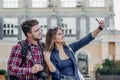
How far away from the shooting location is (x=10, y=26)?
3425 cm

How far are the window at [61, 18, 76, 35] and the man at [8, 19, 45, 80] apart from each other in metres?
30.5

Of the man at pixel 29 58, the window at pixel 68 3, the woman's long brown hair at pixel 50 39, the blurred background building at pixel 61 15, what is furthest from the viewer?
the window at pixel 68 3

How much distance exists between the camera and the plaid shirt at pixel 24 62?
3359 millimetres

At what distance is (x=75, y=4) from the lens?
34.8 m

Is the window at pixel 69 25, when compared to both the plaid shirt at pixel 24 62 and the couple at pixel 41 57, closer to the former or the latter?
the couple at pixel 41 57

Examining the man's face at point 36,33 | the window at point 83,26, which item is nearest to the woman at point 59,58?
the man's face at point 36,33

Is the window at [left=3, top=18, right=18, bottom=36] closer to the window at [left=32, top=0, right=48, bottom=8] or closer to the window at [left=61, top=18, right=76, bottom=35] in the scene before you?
the window at [left=32, top=0, right=48, bottom=8]

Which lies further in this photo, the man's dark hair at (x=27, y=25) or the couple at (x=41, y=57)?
the man's dark hair at (x=27, y=25)

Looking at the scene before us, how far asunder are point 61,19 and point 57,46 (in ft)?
101

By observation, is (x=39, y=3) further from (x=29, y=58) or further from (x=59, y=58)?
(x=29, y=58)

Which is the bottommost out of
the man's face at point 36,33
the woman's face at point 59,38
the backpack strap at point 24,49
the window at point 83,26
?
the window at point 83,26

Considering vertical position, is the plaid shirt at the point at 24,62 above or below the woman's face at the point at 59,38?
below

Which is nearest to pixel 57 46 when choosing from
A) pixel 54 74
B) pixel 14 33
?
pixel 54 74

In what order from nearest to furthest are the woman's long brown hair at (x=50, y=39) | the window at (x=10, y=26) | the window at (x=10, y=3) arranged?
the woman's long brown hair at (x=50, y=39)
the window at (x=10, y=26)
the window at (x=10, y=3)
